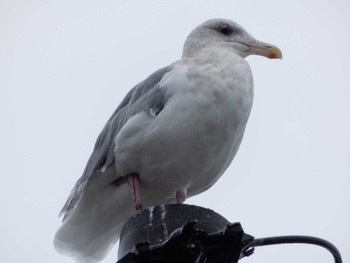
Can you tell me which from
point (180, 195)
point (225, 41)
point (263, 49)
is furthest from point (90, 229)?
point (263, 49)

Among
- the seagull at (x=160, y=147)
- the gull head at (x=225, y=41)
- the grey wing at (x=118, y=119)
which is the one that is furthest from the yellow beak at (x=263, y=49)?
the grey wing at (x=118, y=119)

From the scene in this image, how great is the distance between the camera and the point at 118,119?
199 inches

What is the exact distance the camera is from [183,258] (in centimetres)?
273

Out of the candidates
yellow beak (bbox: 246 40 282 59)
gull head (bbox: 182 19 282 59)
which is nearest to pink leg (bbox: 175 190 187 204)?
gull head (bbox: 182 19 282 59)

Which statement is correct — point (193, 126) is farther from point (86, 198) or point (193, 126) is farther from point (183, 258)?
point (183, 258)

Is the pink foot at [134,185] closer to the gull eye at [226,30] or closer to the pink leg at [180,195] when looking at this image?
the pink leg at [180,195]

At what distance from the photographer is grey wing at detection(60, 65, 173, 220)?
15.5ft

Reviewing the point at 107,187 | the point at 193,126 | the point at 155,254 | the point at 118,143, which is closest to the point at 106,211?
the point at 107,187

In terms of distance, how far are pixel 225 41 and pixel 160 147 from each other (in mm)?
1373

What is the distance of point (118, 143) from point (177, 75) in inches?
22.1

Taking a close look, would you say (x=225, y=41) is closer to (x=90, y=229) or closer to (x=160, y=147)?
(x=160, y=147)

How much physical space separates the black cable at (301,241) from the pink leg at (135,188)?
5.15 ft

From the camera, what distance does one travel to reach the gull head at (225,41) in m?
5.50

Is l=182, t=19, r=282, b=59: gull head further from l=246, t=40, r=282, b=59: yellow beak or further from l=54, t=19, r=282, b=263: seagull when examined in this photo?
l=54, t=19, r=282, b=263: seagull
